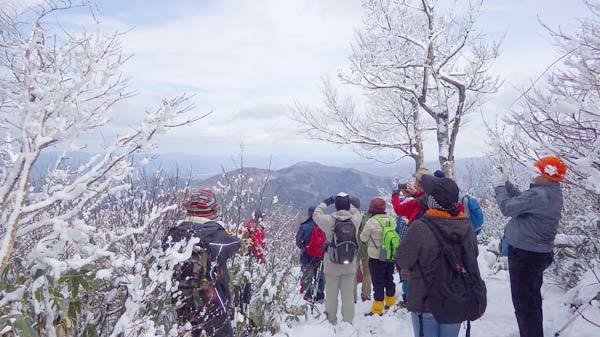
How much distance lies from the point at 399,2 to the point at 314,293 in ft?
27.7

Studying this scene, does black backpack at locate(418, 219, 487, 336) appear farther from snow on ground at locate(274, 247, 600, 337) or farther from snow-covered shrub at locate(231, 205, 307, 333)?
snow-covered shrub at locate(231, 205, 307, 333)

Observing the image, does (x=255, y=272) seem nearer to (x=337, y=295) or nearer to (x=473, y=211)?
(x=337, y=295)

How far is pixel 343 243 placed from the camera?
5.07m

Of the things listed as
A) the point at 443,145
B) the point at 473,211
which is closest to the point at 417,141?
A: the point at 443,145

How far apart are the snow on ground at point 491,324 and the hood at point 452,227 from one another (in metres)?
2.04

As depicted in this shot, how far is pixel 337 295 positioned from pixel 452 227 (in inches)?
100

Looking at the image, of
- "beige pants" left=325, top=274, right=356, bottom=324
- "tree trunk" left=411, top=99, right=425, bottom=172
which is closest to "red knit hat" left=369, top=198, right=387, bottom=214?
"beige pants" left=325, top=274, right=356, bottom=324

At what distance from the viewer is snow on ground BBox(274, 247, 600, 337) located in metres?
4.20

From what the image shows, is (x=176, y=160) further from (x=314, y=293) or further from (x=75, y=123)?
(x=75, y=123)

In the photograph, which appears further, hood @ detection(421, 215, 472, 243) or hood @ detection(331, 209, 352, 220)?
hood @ detection(331, 209, 352, 220)

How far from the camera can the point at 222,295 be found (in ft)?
11.0

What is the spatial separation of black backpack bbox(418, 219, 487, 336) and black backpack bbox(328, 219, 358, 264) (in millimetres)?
2067

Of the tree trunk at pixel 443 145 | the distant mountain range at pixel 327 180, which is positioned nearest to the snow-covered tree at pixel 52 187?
the tree trunk at pixel 443 145

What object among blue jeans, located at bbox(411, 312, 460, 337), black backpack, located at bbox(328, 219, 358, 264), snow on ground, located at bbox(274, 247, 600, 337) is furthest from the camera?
black backpack, located at bbox(328, 219, 358, 264)
